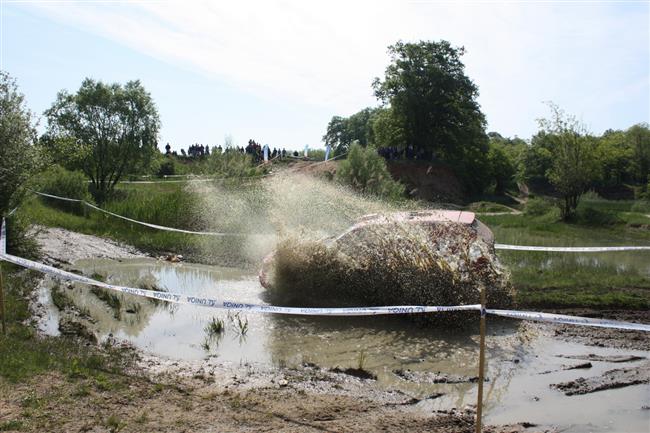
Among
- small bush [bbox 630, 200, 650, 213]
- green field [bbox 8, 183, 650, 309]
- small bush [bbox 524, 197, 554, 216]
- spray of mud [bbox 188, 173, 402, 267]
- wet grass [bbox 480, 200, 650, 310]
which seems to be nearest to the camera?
wet grass [bbox 480, 200, 650, 310]

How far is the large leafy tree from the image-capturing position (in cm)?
4622

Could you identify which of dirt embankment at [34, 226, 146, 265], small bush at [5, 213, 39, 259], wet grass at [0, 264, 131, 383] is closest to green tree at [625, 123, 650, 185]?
dirt embankment at [34, 226, 146, 265]

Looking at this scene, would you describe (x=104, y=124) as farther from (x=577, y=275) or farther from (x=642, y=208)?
(x=642, y=208)

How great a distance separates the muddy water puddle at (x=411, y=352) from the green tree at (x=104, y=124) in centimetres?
1930

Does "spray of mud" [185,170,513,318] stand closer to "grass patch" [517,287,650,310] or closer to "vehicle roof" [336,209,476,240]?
"vehicle roof" [336,209,476,240]

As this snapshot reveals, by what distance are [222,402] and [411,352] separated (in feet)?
10.3

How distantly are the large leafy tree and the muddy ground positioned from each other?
1582 inches

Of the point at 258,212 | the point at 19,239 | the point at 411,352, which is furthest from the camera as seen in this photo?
the point at 258,212

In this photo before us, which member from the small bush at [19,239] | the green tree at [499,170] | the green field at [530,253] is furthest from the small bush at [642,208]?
the small bush at [19,239]

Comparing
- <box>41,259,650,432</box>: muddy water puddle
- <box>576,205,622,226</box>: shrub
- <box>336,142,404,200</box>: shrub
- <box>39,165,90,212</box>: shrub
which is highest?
<box>336,142,404,200</box>: shrub

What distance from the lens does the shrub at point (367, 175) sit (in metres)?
24.4

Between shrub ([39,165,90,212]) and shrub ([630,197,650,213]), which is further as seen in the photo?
shrub ([630,197,650,213])

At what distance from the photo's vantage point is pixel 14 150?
11.6m

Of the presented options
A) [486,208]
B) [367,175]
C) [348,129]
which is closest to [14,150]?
[367,175]
